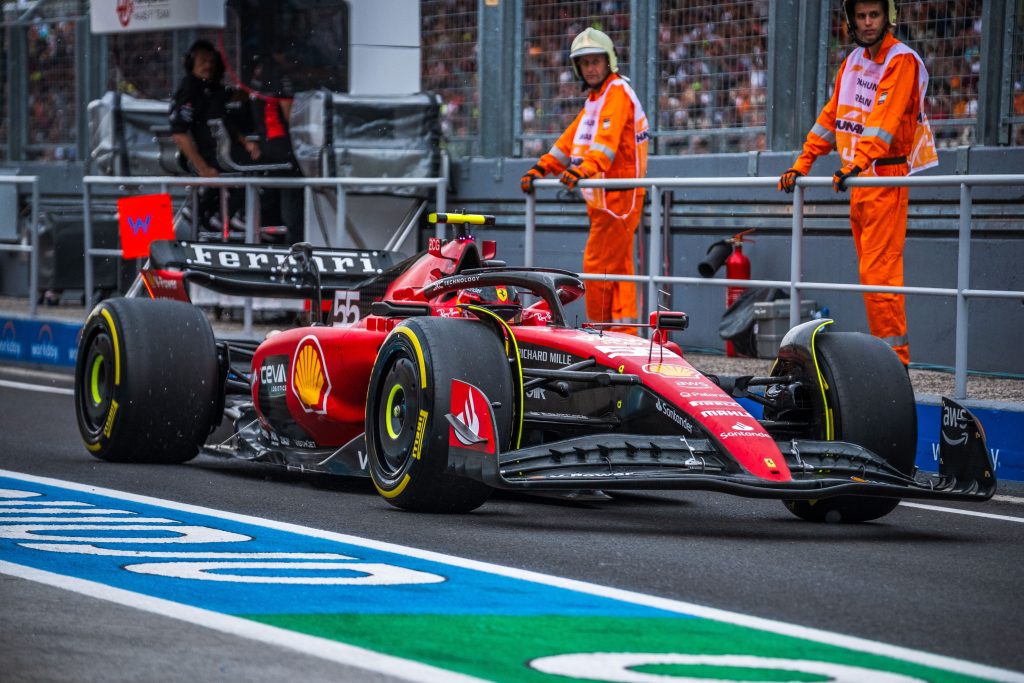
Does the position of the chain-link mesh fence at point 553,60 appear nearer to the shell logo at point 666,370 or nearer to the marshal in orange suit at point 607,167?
the marshal in orange suit at point 607,167


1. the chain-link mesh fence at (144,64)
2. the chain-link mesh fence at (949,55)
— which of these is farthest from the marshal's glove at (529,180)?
the chain-link mesh fence at (144,64)

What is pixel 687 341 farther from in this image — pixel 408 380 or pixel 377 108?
pixel 408 380

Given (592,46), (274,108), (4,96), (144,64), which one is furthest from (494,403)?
(4,96)

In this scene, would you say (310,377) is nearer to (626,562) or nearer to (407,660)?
(626,562)

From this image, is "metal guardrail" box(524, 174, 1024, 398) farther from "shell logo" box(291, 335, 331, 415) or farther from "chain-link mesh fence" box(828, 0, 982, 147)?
"chain-link mesh fence" box(828, 0, 982, 147)

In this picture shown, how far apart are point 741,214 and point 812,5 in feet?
5.81

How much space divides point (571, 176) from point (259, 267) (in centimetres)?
262

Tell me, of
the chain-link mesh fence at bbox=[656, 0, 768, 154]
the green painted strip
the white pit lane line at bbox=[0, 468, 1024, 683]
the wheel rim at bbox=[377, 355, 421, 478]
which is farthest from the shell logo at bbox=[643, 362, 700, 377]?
the chain-link mesh fence at bbox=[656, 0, 768, 154]

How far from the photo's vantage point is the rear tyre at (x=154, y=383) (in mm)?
8875

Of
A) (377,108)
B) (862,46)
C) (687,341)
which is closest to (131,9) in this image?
(377,108)

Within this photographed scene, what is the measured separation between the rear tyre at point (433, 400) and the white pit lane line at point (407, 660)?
0.58 m

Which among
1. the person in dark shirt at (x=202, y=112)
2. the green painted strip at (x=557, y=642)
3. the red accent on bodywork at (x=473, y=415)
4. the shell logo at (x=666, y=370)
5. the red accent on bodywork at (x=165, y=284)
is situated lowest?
the green painted strip at (x=557, y=642)

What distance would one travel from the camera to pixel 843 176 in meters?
10.2

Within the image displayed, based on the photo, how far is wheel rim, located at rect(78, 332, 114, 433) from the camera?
908cm
